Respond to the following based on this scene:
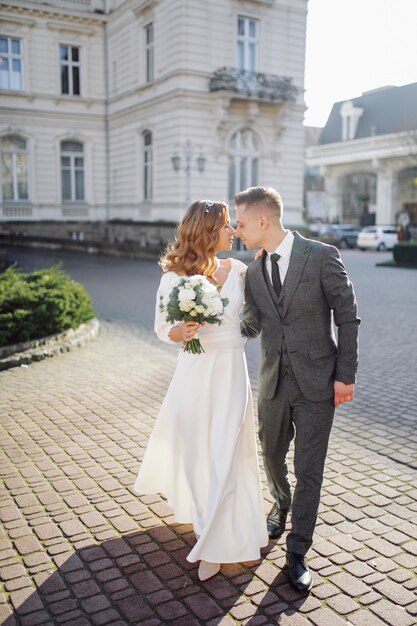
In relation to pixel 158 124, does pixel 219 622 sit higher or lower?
lower

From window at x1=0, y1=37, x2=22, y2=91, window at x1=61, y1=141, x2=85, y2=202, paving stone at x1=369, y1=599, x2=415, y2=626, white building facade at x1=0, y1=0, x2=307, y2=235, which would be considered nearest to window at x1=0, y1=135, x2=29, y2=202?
white building facade at x1=0, y1=0, x2=307, y2=235

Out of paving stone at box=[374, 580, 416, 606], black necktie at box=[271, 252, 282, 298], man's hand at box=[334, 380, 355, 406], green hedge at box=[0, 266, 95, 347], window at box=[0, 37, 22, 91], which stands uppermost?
window at box=[0, 37, 22, 91]

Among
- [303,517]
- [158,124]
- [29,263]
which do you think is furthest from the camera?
[158,124]

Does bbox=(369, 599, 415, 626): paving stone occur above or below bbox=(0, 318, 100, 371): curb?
below

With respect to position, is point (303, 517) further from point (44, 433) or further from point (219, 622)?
point (44, 433)

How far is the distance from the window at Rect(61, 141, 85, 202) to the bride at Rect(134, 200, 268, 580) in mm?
31368

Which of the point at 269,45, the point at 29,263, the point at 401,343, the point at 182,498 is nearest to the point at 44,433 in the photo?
the point at 182,498

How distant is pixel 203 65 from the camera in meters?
26.4

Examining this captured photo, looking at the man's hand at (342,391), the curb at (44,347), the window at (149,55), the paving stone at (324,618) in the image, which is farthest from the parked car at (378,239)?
the paving stone at (324,618)

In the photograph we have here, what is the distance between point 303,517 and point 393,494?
1421 millimetres

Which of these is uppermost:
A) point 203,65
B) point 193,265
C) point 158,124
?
point 203,65

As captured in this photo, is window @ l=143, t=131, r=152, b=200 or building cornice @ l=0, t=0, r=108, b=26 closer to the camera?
Result: window @ l=143, t=131, r=152, b=200

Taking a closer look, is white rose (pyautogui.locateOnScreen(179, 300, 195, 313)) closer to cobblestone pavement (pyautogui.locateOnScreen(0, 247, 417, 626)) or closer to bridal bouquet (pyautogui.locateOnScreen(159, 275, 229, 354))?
bridal bouquet (pyautogui.locateOnScreen(159, 275, 229, 354))

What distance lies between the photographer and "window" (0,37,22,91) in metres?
31.1
